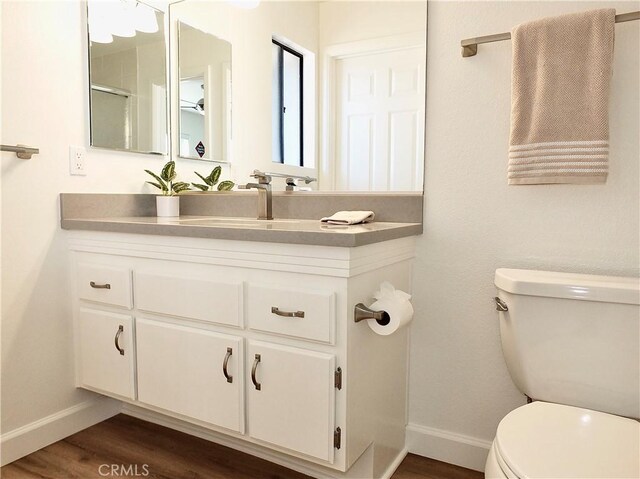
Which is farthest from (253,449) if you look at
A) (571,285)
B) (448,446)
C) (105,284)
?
(571,285)

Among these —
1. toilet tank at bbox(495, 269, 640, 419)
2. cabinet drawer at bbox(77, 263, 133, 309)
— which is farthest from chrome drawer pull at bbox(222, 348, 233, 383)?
toilet tank at bbox(495, 269, 640, 419)

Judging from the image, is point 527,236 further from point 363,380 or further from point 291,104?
point 291,104

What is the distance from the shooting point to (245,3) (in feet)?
7.03

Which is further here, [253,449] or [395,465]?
[253,449]

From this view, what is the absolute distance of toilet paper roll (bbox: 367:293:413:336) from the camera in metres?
1.31

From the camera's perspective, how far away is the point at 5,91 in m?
1.65

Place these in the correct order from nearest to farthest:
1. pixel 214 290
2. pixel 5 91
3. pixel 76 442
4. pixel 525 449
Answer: pixel 525 449 → pixel 214 290 → pixel 5 91 → pixel 76 442

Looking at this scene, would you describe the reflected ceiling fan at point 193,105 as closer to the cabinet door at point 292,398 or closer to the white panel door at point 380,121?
the white panel door at point 380,121

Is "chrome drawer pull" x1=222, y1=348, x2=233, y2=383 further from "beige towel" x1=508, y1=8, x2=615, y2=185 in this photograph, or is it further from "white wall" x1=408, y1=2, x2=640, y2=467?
"beige towel" x1=508, y1=8, x2=615, y2=185

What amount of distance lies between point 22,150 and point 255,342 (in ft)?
3.52

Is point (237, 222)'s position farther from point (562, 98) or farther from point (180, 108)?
point (562, 98)

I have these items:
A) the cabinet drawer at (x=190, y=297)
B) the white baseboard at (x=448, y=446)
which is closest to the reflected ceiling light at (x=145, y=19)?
the cabinet drawer at (x=190, y=297)

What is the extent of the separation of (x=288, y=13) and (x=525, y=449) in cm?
180

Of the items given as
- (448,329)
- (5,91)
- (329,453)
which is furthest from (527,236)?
(5,91)
